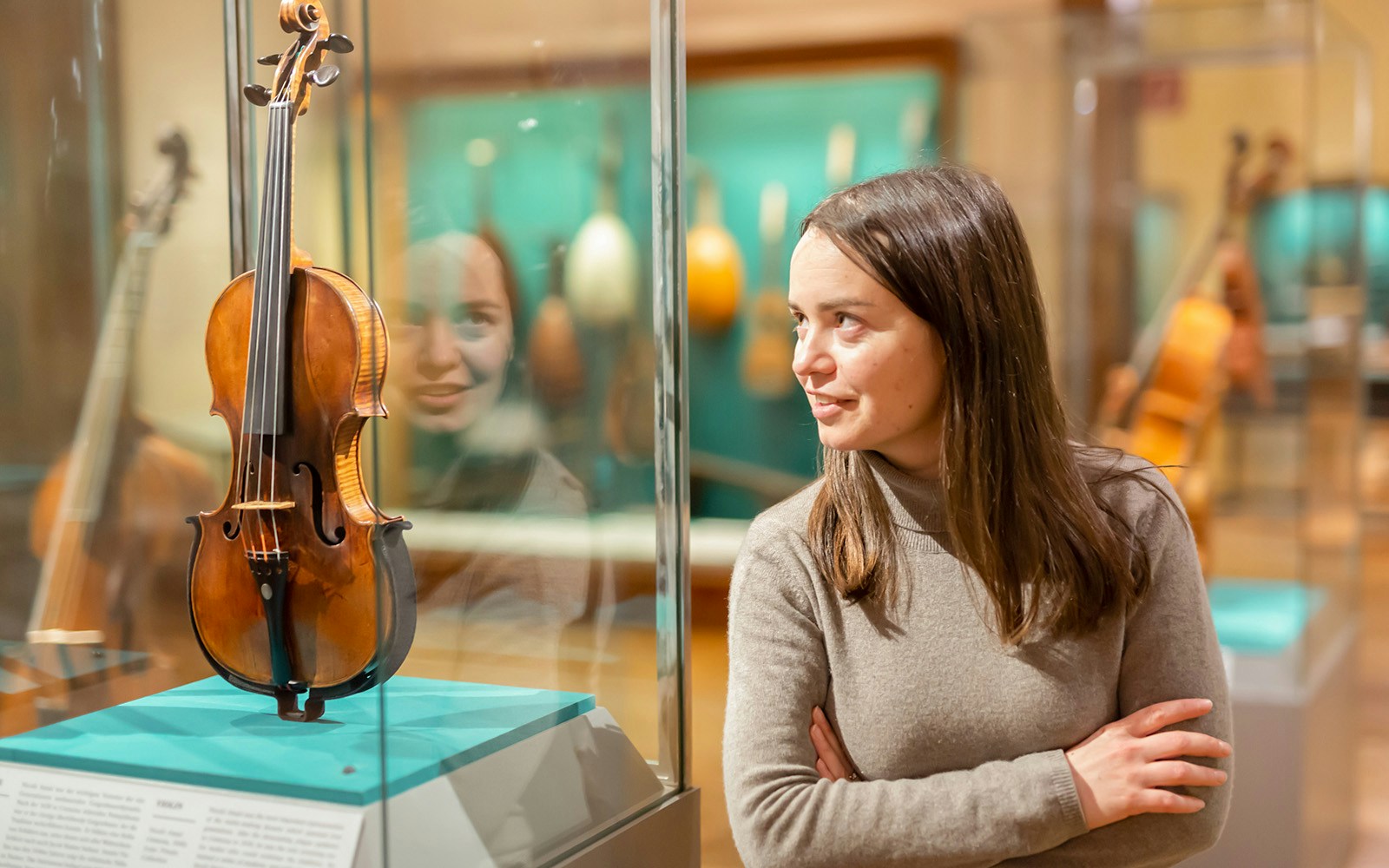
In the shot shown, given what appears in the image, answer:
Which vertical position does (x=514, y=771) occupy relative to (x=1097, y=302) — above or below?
below

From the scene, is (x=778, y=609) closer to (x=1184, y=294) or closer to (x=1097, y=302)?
(x=1184, y=294)

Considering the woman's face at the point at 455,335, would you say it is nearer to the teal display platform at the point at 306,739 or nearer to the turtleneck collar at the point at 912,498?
the teal display platform at the point at 306,739

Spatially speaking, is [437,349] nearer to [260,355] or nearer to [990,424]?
[260,355]

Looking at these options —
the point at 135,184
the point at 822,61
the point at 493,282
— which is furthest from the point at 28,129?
the point at 822,61

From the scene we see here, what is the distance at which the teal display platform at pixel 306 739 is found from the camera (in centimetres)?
123

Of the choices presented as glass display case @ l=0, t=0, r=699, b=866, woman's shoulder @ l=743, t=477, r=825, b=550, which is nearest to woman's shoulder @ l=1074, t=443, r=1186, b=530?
woman's shoulder @ l=743, t=477, r=825, b=550

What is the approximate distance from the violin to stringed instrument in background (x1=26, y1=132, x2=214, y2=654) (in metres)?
0.59

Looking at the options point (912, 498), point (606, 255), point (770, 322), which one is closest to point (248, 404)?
point (606, 255)

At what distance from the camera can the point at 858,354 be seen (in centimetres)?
125

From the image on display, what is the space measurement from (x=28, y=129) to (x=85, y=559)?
58 cm

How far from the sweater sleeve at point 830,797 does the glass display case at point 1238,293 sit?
1.61 meters

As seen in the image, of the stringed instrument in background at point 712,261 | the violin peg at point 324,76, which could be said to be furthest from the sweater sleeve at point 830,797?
the stringed instrument in background at point 712,261

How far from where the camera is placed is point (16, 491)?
6.24 ft

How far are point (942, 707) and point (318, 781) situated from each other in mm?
545
